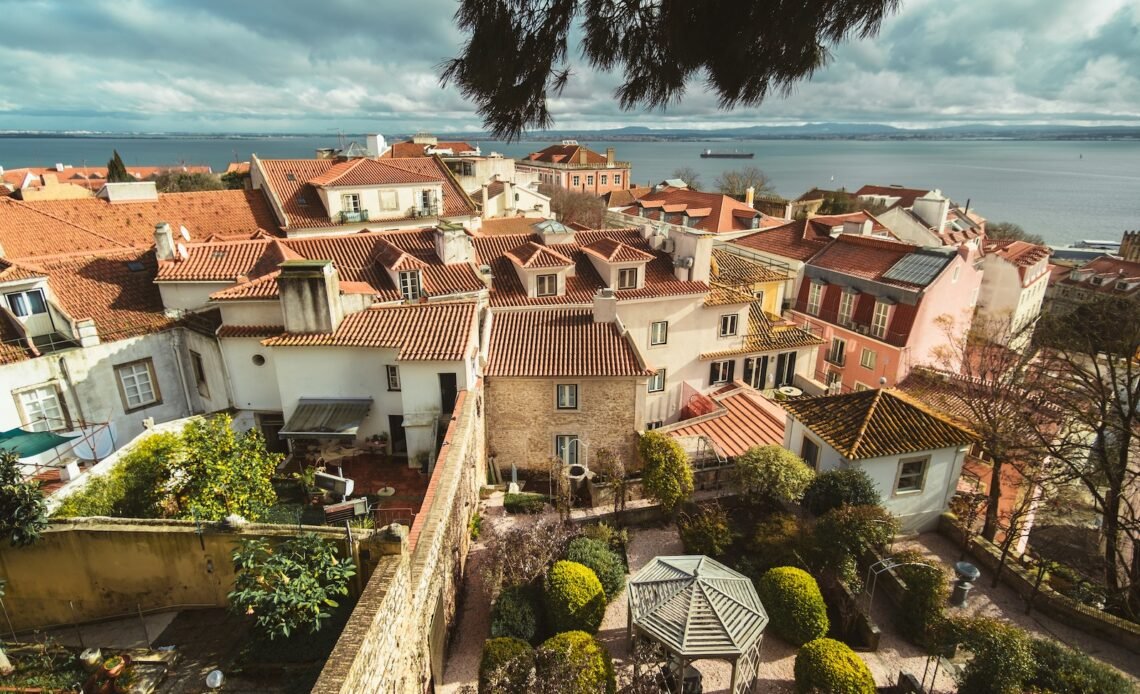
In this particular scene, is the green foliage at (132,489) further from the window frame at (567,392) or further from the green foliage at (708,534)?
the green foliage at (708,534)

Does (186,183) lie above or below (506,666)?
above

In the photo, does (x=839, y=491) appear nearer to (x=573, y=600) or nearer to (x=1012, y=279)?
(x=573, y=600)

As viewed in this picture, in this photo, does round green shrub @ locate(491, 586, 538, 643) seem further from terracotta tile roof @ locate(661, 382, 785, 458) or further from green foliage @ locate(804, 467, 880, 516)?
terracotta tile roof @ locate(661, 382, 785, 458)

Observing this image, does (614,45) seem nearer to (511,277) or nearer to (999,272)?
(511,277)

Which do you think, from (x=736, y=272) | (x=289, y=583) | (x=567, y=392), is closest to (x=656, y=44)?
(x=289, y=583)

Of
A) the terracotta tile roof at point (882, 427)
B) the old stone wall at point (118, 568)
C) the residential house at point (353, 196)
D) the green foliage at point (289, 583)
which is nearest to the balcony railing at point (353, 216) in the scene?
the residential house at point (353, 196)

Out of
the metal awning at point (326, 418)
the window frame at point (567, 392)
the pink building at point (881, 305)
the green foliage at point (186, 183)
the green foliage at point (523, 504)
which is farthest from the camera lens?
the green foliage at point (186, 183)
